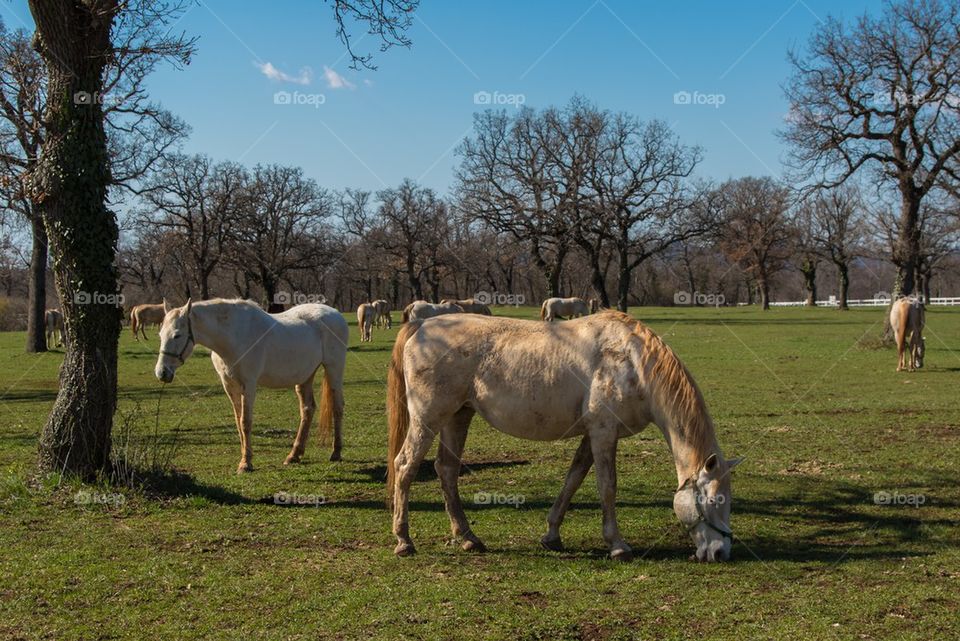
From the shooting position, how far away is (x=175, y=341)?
928 centimetres

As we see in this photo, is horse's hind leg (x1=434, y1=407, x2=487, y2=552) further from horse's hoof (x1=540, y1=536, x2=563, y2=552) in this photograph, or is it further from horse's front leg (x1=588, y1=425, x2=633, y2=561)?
horse's front leg (x1=588, y1=425, x2=633, y2=561)

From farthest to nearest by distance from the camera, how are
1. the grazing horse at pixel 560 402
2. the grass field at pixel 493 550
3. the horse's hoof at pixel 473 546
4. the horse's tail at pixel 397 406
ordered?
the horse's tail at pixel 397 406 < the horse's hoof at pixel 473 546 < the grazing horse at pixel 560 402 < the grass field at pixel 493 550

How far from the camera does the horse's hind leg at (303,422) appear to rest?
10.2m

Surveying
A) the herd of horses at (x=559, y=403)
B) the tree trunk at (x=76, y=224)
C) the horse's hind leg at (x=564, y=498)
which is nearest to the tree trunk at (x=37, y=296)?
the tree trunk at (x=76, y=224)

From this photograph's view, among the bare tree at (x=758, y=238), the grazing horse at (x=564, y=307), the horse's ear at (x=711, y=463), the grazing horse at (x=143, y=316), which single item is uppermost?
the bare tree at (x=758, y=238)

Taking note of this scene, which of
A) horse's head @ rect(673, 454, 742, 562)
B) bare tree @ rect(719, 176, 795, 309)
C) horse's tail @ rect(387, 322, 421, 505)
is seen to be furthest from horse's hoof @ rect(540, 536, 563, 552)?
bare tree @ rect(719, 176, 795, 309)

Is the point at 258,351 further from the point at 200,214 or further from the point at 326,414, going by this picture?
the point at 200,214

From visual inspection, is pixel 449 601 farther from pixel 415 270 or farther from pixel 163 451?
pixel 415 270

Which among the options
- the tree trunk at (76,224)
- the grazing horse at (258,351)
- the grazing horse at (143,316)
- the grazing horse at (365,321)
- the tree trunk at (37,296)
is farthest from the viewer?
the grazing horse at (143,316)

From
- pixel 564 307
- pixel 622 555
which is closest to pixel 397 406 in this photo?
pixel 622 555

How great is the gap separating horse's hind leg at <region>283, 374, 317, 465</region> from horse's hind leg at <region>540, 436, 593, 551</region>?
4.68m

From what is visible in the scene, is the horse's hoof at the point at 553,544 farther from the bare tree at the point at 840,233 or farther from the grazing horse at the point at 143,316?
the bare tree at the point at 840,233

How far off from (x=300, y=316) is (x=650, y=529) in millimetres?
6143

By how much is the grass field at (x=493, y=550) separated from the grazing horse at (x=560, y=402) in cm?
41
